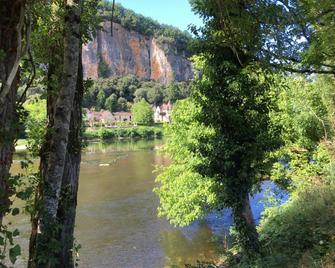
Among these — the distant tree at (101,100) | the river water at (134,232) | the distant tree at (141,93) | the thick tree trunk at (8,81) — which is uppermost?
the distant tree at (141,93)

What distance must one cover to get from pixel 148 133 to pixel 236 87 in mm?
88003

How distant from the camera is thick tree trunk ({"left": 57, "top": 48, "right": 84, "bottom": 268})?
549cm

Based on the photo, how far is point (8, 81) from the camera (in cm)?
270

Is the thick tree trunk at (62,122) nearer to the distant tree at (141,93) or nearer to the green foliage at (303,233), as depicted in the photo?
the green foliage at (303,233)

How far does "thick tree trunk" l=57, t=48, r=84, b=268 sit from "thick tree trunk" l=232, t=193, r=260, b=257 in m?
5.40

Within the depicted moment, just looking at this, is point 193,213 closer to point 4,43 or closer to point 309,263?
point 309,263

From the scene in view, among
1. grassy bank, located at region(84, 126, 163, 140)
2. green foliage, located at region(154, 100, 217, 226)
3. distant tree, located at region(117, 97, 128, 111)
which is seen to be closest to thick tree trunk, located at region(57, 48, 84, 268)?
green foliage, located at region(154, 100, 217, 226)

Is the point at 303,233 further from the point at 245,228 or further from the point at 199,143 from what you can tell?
the point at 199,143

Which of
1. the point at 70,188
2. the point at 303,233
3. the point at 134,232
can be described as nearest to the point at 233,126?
the point at 303,233

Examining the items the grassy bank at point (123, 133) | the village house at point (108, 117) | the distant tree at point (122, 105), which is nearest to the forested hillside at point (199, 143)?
the grassy bank at point (123, 133)

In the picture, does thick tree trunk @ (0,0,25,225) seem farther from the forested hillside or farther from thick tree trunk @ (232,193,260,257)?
thick tree trunk @ (232,193,260,257)

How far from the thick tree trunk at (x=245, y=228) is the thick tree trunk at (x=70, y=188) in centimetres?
540

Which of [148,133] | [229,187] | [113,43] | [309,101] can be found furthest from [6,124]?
[113,43]

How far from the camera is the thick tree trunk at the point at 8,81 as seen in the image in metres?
2.76
